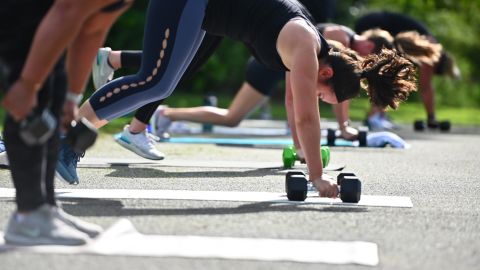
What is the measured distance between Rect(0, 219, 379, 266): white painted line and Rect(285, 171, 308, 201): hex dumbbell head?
48.3 inches

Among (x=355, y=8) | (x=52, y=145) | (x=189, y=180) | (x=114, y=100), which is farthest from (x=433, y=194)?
(x=355, y=8)

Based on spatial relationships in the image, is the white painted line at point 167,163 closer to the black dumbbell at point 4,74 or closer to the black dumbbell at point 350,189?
the black dumbbell at point 350,189

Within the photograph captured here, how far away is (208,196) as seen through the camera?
5559mm

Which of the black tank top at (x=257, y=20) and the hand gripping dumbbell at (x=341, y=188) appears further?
the black tank top at (x=257, y=20)

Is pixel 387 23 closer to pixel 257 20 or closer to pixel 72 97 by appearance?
pixel 257 20

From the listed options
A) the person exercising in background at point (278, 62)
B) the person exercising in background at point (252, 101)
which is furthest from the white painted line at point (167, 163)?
the person exercising in background at point (252, 101)

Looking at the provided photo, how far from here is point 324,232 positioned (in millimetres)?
4375

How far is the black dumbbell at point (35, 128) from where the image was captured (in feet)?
12.3

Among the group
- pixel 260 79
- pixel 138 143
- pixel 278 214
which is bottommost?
pixel 138 143

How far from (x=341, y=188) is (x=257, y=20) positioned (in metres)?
1.22

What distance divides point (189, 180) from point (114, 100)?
30.4 inches

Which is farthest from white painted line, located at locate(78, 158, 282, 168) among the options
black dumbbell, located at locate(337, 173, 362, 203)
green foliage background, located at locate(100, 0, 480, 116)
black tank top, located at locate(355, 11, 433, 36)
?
green foliage background, located at locate(100, 0, 480, 116)

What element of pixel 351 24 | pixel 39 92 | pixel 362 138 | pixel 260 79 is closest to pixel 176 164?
pixel 260 79

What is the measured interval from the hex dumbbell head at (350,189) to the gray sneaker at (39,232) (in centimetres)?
A: 178
